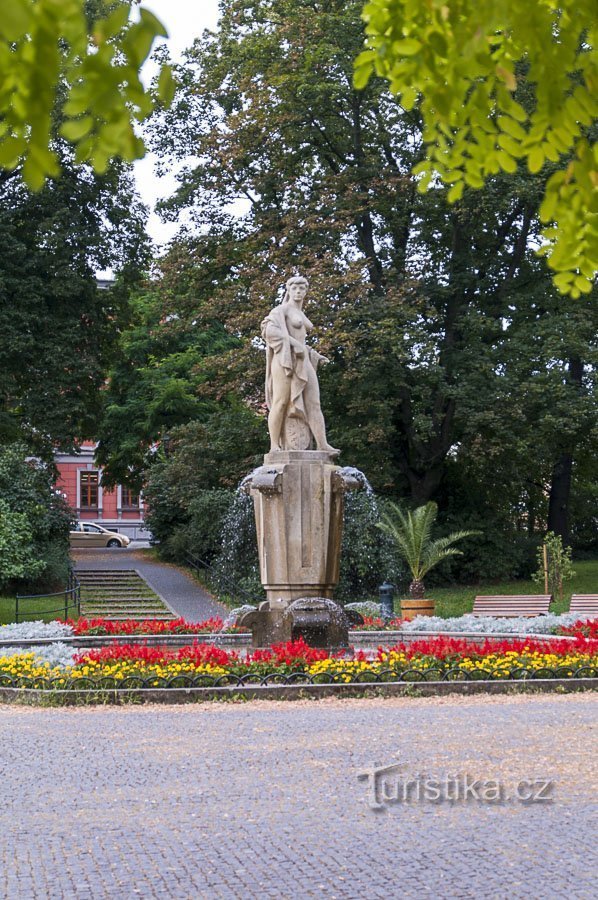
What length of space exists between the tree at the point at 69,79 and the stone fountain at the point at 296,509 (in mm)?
10758

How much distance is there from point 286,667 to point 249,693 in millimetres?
702

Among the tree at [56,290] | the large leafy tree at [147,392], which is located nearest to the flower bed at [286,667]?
the tree at [56,290]

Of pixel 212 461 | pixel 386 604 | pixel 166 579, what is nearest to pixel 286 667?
pixel 386 604

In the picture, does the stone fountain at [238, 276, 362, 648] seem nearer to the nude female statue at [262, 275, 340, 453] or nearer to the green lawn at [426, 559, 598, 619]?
the nude female statue at [262, 275, 340, 453]

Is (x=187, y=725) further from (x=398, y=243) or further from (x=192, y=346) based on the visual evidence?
(x=192, y=346)

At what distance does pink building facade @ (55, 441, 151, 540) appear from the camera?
63.2 meters

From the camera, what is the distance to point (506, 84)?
13.7ft

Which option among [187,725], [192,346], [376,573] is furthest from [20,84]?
[192,346]

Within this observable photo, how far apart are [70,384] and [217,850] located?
88.9 ft

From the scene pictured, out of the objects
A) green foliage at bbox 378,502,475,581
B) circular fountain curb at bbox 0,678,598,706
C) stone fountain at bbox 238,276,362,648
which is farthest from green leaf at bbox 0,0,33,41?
green foliage at bbox 378,502,475,581

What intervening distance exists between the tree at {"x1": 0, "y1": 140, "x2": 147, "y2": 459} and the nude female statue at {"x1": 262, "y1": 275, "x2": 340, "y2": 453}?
16928mm

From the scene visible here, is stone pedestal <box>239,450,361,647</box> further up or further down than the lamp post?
further up

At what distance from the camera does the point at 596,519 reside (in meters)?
42.3

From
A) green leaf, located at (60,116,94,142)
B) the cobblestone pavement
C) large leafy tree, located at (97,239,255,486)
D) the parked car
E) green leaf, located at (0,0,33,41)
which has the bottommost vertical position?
the cobblestone pavement
